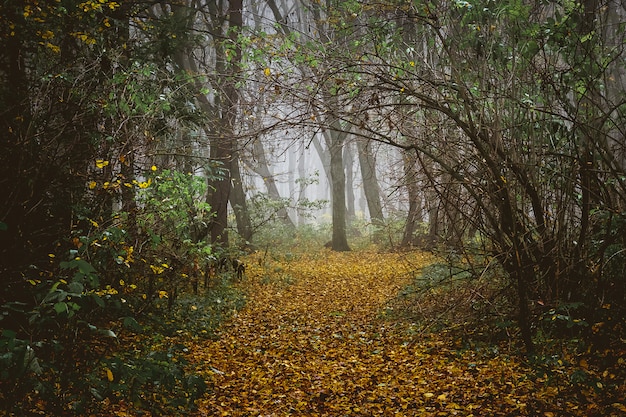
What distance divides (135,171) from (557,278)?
578 centimetres

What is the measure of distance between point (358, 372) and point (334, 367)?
0.36m

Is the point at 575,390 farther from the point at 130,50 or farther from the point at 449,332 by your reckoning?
the point at 130,50

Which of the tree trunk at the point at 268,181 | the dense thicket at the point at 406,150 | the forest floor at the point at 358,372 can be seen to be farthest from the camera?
the tree trunk at the point at 268,181

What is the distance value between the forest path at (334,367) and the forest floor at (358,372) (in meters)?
0.01

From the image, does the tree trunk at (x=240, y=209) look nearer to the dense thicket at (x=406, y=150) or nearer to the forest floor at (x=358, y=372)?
the forest floor at (x=358, y=372)

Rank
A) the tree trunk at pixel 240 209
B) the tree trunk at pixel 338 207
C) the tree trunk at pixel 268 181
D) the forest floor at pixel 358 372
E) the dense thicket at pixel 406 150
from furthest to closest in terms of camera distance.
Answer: the tree trunk at pixel 338 207 < the tree trunk at pixel 268 181 < the tree trunk at pixel 240 209 < the dense thicket at pixel 406 150 < the forest floor at pixel 358 372

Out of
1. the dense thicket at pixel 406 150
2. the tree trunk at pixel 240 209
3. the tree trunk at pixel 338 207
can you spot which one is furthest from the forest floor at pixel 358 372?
the tree trunk at pixel 338 207

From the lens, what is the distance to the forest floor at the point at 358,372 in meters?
4.68

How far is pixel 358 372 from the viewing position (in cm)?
589

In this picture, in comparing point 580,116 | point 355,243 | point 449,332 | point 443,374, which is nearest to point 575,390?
point 443,374

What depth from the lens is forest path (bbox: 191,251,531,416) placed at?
193 inches

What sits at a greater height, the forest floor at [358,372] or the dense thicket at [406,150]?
the dense thicket at [406,150]

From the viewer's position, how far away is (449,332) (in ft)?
22.3

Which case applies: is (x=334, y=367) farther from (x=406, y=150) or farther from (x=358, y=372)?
(x=406, y=150)
